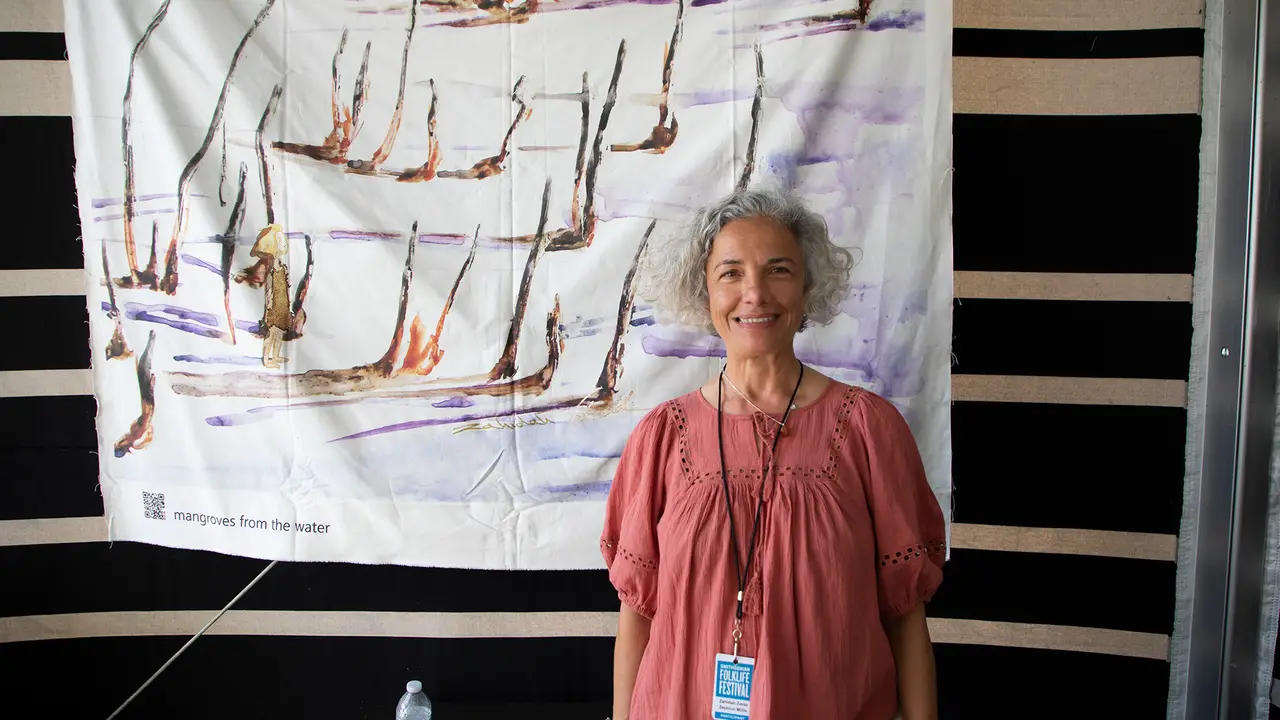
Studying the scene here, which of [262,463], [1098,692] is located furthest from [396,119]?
[1098,692]

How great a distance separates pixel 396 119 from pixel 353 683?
1.51 m

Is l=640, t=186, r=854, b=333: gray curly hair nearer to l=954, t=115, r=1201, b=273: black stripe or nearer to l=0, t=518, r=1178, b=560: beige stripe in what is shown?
l=954, t=115, r=1201, b=273: black stripe

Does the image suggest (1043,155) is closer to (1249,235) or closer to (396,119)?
(1249,235)

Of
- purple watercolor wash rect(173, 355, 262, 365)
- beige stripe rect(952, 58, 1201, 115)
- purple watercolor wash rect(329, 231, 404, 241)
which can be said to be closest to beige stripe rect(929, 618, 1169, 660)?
beige stripe rect(952, 58, 1201, 115)

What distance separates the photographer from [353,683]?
196 cm

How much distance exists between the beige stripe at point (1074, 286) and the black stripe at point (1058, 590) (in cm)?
65

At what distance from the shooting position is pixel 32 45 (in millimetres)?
1886

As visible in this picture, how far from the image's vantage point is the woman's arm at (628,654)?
1.26m

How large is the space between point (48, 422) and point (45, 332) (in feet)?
0.81

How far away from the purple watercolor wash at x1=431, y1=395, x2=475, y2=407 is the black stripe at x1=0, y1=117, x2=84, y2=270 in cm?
109

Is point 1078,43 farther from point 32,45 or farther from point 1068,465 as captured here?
point 32,45

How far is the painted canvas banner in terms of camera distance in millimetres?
1675

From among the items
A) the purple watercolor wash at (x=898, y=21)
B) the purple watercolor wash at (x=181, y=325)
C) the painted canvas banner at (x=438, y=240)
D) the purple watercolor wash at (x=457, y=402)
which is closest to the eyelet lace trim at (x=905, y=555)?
the painted canvas banner at (x=438, y=240)
